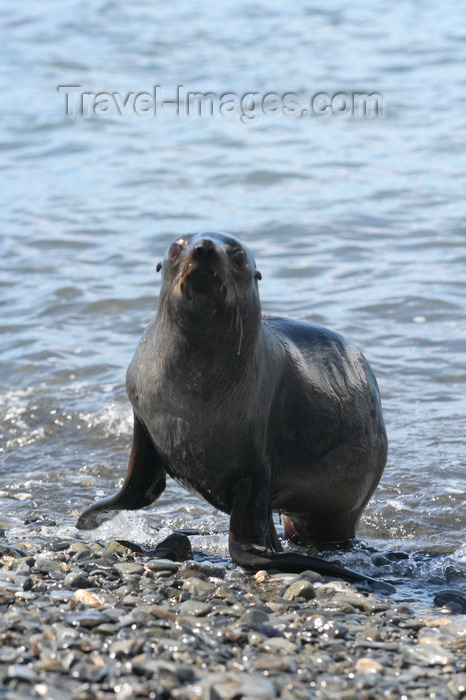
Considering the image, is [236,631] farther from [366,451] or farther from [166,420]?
[366,451]

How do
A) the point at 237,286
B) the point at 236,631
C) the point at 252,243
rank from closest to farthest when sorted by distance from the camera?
the point at 236,631
the point at 237,286
the point at 252,243

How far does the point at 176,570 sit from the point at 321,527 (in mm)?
1410

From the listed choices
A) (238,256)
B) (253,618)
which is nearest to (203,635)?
(253,618)

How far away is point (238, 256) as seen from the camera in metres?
5.18

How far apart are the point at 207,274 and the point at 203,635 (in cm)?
156

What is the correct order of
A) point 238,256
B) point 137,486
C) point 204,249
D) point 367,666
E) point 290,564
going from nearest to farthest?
point 367,666 → point 204,249 → point 238,256 → point 290,564 → point 137,486

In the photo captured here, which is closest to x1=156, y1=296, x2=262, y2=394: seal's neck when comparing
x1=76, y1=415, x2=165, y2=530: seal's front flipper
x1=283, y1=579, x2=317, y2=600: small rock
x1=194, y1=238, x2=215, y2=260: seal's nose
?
x1=194, y1=238, x2=215, y2=260: seal's nose

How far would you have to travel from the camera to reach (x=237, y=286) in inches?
205

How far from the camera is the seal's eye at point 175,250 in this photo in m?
5.15

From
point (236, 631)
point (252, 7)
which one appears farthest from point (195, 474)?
point (252, 7)

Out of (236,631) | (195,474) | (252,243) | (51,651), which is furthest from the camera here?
(252,243)

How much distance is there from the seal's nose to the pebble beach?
1.47 meters

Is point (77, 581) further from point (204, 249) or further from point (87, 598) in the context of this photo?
point (204, 249)

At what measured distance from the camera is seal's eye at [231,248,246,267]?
516cm
